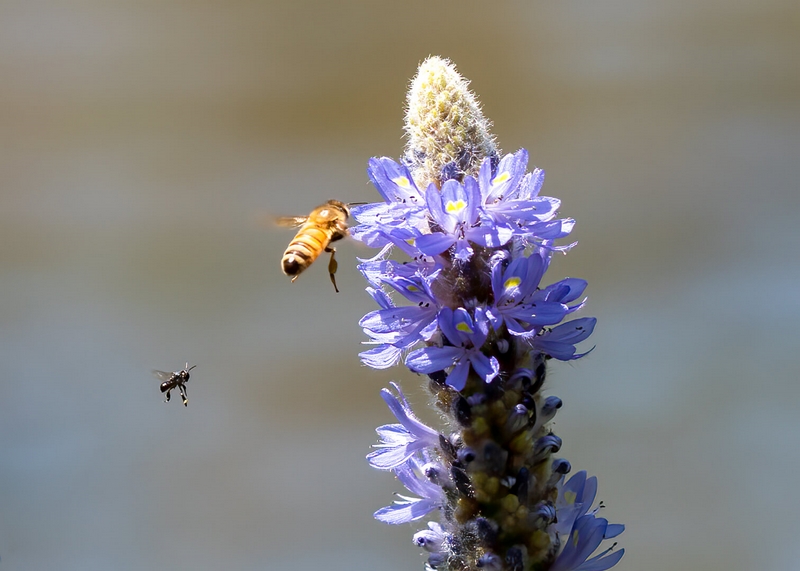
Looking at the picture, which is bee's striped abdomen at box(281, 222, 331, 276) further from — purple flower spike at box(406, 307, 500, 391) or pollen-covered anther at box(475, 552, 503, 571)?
pollen-covered anther at box(475, 552, 503, 571)

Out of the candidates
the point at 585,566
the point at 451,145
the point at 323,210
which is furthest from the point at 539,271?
the point at 323,210

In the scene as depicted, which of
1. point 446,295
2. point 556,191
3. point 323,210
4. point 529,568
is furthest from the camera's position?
point 556,191

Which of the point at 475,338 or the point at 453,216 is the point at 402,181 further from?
the point at 475,338

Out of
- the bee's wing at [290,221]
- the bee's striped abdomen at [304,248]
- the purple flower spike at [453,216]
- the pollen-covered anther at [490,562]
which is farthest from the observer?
the bee's wing at [290,221]

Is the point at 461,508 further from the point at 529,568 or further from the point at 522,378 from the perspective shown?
the point at 522,378

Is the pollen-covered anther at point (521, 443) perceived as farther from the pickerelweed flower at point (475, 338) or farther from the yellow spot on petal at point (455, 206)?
the yellow spot on petal at point (455, 206)

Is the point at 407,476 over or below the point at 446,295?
below

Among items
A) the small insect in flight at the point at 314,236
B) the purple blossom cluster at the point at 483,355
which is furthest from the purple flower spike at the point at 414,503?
the small insect in flight at the point at 314,236

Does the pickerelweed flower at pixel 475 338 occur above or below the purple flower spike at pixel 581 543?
above
